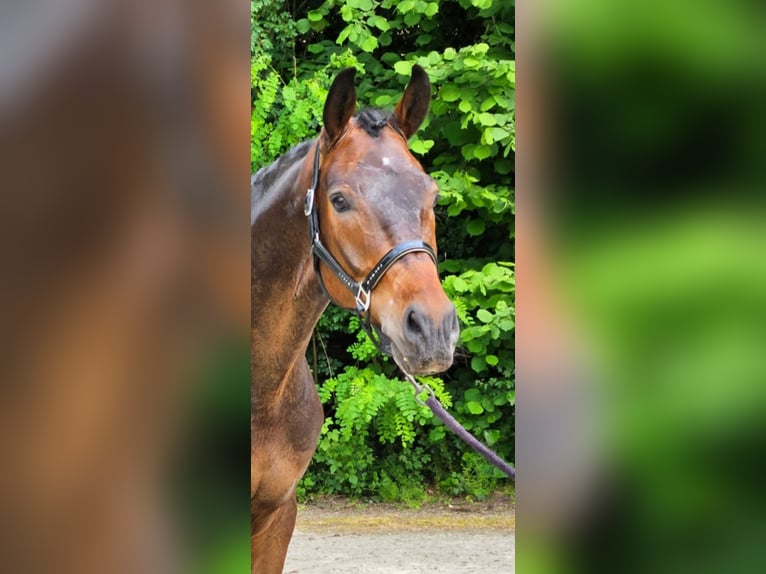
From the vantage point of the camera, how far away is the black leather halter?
161 centimetres

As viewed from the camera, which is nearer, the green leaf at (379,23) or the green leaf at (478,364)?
the green leaf at (379,23)

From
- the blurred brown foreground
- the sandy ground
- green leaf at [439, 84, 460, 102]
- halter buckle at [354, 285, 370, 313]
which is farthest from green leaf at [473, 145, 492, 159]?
the blurred brown foreground

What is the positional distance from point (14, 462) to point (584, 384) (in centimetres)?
34

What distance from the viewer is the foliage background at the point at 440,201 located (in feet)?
11.9

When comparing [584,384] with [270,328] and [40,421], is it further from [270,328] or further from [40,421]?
[270,328]

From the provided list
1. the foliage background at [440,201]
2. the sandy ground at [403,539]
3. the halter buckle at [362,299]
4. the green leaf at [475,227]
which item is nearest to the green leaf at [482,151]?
the foliage background at [440,201]

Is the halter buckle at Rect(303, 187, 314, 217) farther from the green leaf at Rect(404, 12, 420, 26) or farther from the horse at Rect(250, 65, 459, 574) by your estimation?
the green leaf at Rect(404, 12, 420, 26)

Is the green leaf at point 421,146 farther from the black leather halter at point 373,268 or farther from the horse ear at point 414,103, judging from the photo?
the black leather halter at point 373,268

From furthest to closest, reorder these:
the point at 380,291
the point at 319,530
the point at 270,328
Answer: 1. the point at 319,530
2. the point at 270,328
3. the point at 380,291

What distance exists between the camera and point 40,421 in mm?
485

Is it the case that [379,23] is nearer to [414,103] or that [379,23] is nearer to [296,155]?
[414,103]

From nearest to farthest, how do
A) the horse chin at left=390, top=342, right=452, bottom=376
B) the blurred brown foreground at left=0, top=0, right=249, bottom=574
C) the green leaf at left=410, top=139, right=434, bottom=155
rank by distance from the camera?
the blurred brown foreground at left=0, top=0, right=249, bottom=574
the horse chin at left=390, top=342, right=452, bottom=376
the green leaf at left=410, top=139, right=434, bottom=155

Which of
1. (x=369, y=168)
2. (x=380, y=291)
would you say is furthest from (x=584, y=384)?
(x=369, y=168)

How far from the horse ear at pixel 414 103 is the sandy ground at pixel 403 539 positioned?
75.9 inches
